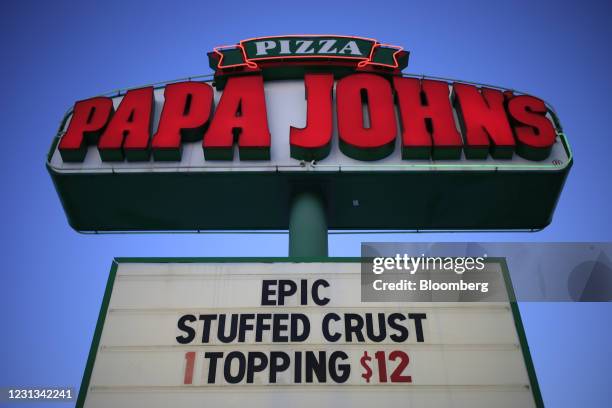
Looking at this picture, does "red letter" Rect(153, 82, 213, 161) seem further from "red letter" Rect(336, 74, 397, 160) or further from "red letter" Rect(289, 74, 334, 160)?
"red letter" Rect(336, 74, 397, 160)

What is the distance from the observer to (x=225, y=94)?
1076 centimetres

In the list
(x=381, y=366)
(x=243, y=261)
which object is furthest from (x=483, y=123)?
(x=381, y=366)

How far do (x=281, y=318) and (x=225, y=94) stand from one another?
5815 millimetres

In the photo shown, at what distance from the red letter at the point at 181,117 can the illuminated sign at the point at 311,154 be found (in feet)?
0.09

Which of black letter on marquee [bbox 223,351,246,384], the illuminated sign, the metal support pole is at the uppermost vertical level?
the illuminated sign

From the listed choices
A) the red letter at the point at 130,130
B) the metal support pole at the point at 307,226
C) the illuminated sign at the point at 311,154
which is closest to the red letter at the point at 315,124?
the illuminated sign at the point at 311,154

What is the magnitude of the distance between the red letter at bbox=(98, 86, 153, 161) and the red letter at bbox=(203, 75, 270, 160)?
124cm

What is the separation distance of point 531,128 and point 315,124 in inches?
162

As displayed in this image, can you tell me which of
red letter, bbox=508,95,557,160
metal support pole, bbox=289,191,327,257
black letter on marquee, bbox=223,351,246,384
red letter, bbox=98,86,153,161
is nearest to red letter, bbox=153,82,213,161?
red letter, bbox=98,86,153,161

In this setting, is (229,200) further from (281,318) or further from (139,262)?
(281,318)

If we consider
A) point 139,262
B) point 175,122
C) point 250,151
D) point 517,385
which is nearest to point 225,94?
point 175,122

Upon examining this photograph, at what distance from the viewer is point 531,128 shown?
1008 centimetres

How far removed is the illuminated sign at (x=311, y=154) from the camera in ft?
31.2

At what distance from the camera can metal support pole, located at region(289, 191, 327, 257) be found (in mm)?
8961
